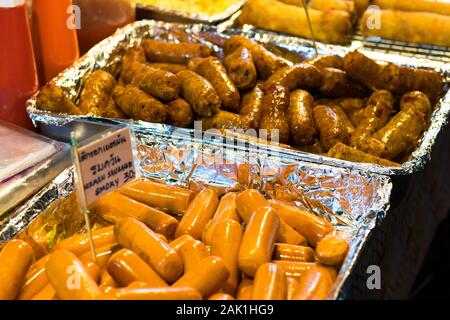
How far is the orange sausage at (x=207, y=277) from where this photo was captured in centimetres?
210

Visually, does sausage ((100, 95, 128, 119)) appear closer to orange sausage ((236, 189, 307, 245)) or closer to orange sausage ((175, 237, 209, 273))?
orange sausage ((236, 189, 307, 245))

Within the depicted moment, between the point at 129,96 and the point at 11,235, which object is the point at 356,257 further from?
the point at 129,96

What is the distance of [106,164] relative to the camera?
2.17 m

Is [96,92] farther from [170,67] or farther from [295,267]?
[295,267]

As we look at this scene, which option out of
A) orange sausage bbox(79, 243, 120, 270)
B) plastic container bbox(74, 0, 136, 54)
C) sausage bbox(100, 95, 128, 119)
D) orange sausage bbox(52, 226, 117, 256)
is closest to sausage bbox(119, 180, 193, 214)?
orange sausage bbox(52, 226, 117, 256)

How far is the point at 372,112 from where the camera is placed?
3.54m

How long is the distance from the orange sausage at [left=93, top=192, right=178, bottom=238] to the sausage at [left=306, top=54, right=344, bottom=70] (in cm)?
168

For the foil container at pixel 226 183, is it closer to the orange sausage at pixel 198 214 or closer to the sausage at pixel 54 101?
the orange sausage at pixel 198 214

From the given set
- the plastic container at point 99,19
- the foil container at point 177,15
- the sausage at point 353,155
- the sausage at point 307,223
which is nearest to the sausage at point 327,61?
the sausage at point 353,155

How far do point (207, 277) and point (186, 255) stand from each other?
0.25 metres

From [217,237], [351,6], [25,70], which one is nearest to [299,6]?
[351,6]

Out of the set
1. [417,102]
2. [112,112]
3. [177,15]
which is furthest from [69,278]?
[177,15]

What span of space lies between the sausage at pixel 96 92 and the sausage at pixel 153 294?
→ 1.76 m

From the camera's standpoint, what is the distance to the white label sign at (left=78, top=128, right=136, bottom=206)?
6.85 feet
